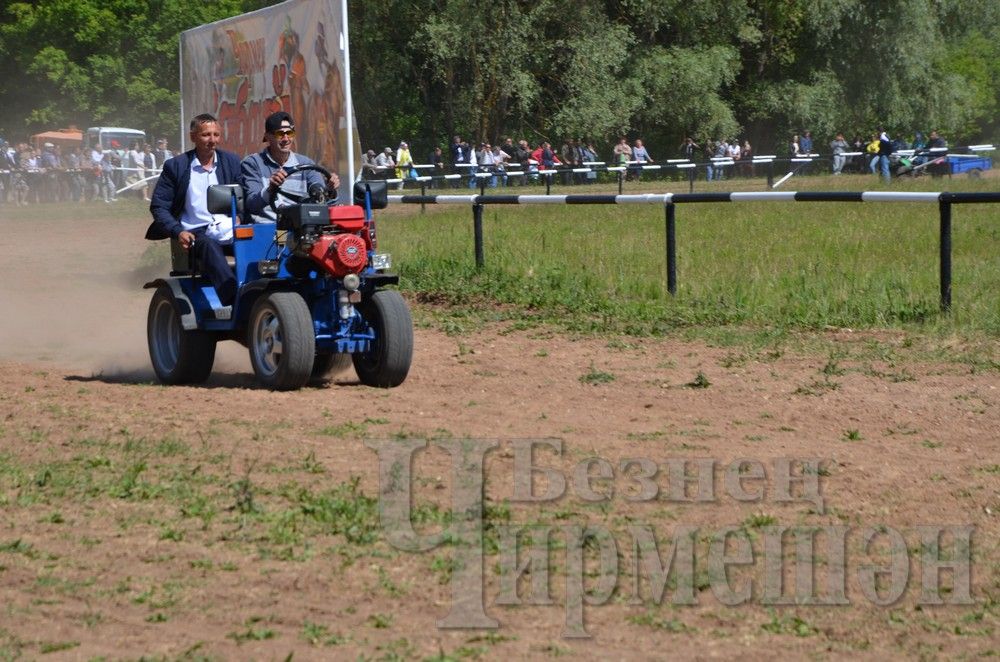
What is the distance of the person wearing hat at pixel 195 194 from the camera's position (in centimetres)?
982

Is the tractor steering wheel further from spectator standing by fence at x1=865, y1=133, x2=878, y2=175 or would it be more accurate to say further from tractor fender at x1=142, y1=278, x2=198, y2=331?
spectator standing by fence at x1=865, y1=133, x2=878, y2=175

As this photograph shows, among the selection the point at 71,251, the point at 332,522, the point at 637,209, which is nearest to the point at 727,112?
the point at 637,209

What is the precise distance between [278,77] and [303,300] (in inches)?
373

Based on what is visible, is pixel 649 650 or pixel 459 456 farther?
pixel 459 456

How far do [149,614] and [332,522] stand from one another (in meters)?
1.13

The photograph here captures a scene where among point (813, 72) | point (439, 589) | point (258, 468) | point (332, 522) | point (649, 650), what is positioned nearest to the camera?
point (649, 650)

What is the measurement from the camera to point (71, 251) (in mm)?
23781

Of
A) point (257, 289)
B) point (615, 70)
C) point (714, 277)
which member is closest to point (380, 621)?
point (257, 289)

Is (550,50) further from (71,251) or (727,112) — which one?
(71,251)

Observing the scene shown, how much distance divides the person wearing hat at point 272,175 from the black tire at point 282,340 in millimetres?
638

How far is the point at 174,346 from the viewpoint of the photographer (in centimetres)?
1009

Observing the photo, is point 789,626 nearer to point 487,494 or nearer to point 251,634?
point 251,634

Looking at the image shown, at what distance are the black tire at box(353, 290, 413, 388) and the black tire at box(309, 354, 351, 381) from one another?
0.53 meters

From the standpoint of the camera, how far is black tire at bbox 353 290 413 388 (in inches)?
360
